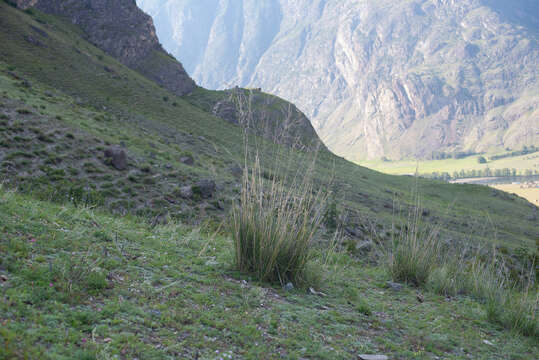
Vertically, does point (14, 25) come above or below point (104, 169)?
above

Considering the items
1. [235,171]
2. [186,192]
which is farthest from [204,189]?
[235,171]

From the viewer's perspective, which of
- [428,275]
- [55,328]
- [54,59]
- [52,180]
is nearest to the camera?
[55,328]

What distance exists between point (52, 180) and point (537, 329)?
10822 mm

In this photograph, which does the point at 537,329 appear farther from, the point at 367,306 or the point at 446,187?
the point at 446,187

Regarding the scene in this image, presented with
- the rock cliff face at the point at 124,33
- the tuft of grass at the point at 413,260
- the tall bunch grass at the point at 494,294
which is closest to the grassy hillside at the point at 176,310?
the tall bunch grass at the point at 494,294

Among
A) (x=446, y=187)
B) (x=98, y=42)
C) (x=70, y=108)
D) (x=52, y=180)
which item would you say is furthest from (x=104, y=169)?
(x=446, y=187)

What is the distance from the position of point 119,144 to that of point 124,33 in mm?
34924

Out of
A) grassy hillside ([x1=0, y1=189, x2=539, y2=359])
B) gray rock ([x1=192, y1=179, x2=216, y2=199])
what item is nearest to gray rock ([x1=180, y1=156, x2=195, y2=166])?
gray rock ([x1=192, y1=179, x2=216, y2=199])

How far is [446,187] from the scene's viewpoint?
50219 mm

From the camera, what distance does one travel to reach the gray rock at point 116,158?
12.6 metres

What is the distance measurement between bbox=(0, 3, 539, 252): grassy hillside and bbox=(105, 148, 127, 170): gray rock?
298 mm

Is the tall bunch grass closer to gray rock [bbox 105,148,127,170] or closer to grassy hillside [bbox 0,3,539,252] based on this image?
grassy hillside [bbox 0,3,539,252]

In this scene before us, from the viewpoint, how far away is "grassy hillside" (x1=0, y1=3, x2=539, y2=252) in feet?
34.0

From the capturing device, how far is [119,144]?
51.7ft
